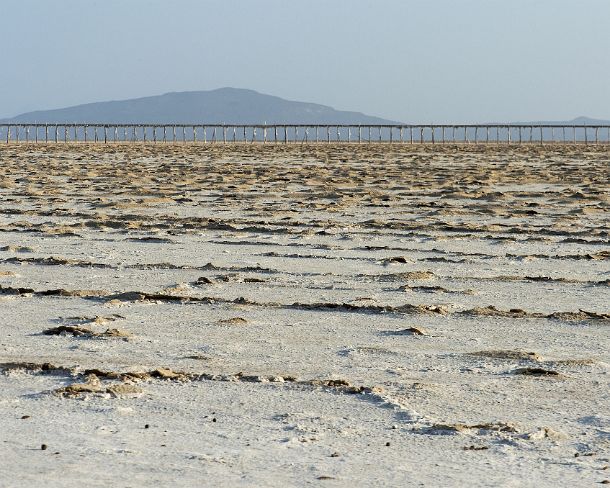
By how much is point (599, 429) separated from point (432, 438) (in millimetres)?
696

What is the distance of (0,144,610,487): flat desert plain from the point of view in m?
4.42

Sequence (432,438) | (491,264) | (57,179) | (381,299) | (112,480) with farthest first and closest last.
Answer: (57,179) < (491,264) < (381,299) < (432,438) < (112,480)

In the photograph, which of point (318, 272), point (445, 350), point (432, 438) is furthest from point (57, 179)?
point (432, 438)

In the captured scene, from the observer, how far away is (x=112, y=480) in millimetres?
4117

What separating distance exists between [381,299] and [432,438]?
3467mm

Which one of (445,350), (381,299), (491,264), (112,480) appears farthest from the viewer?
(491,264)

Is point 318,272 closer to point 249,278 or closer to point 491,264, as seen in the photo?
point 249,278

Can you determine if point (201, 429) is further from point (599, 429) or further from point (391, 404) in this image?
point (599, 429)

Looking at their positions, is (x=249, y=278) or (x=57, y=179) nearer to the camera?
(x=249, y=278)

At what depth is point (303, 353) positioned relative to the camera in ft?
20.9

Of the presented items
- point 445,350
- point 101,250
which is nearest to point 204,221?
point 101,250

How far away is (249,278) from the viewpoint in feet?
29.7

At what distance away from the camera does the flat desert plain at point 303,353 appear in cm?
442

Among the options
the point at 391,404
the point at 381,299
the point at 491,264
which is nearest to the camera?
the point at 391,404
